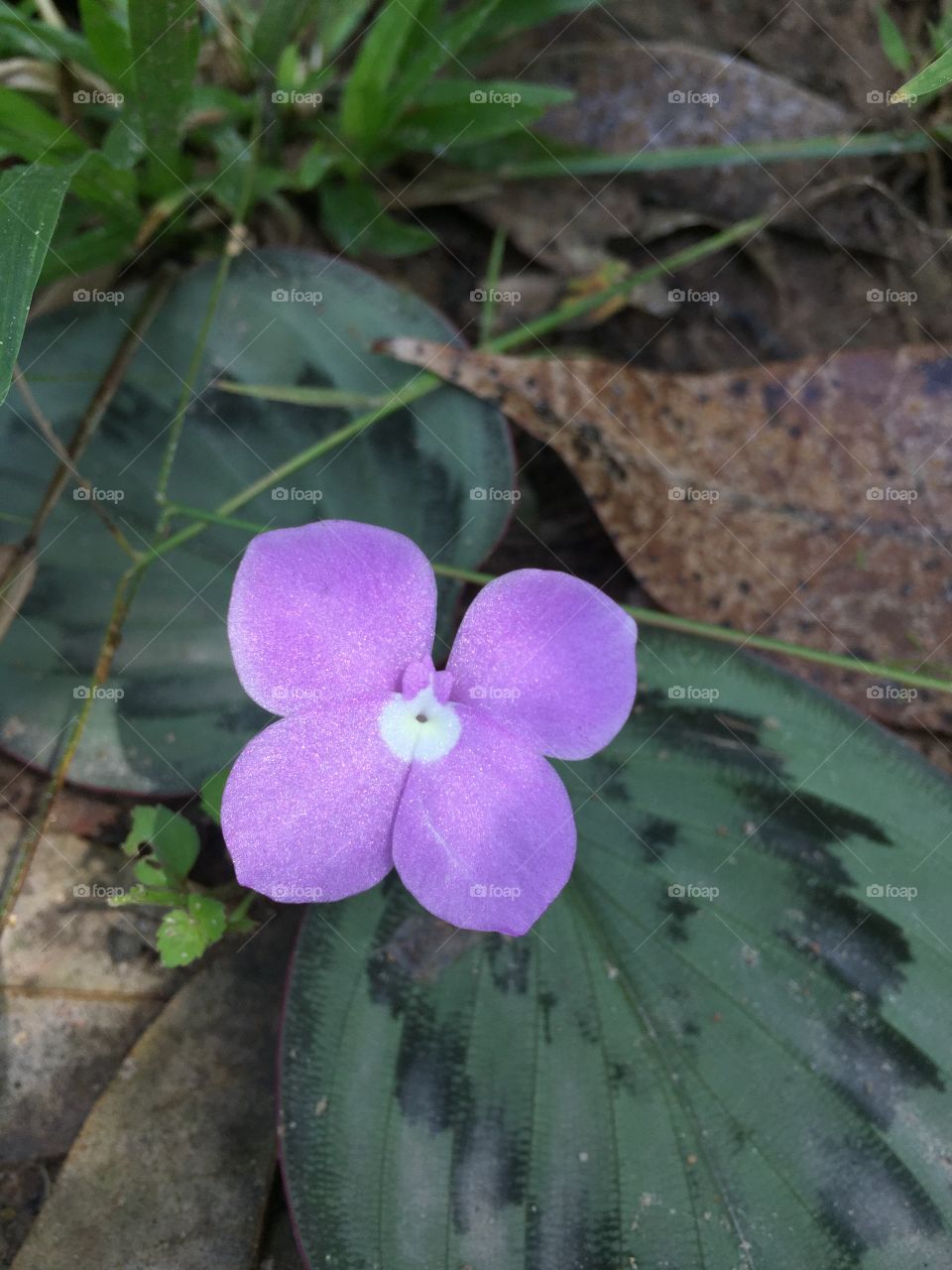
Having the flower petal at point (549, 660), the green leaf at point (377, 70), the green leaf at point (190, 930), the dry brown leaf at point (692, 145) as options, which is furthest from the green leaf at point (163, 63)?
the green leaf at point (190, 930)

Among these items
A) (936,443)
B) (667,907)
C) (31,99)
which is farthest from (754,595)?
(31,99)

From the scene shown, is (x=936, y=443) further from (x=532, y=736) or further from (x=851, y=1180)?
(x=851, y=1180)

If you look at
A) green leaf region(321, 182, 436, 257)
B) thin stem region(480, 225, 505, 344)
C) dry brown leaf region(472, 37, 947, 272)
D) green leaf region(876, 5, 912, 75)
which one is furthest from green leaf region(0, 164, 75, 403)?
green leaf region(876, 5, 912, 75)

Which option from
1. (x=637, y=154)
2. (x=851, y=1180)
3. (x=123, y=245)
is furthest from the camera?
(x=637, y=154)

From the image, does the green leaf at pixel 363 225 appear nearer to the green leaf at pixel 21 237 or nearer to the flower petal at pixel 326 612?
the green leaf at pixel 21 237

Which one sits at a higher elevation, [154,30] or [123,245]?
[154,30]

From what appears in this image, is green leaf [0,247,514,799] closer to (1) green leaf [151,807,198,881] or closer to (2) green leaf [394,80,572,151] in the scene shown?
(1) green leaf [151,807,198,881]

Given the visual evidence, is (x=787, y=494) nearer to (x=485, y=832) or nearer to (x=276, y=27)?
(x=485, y=832)
